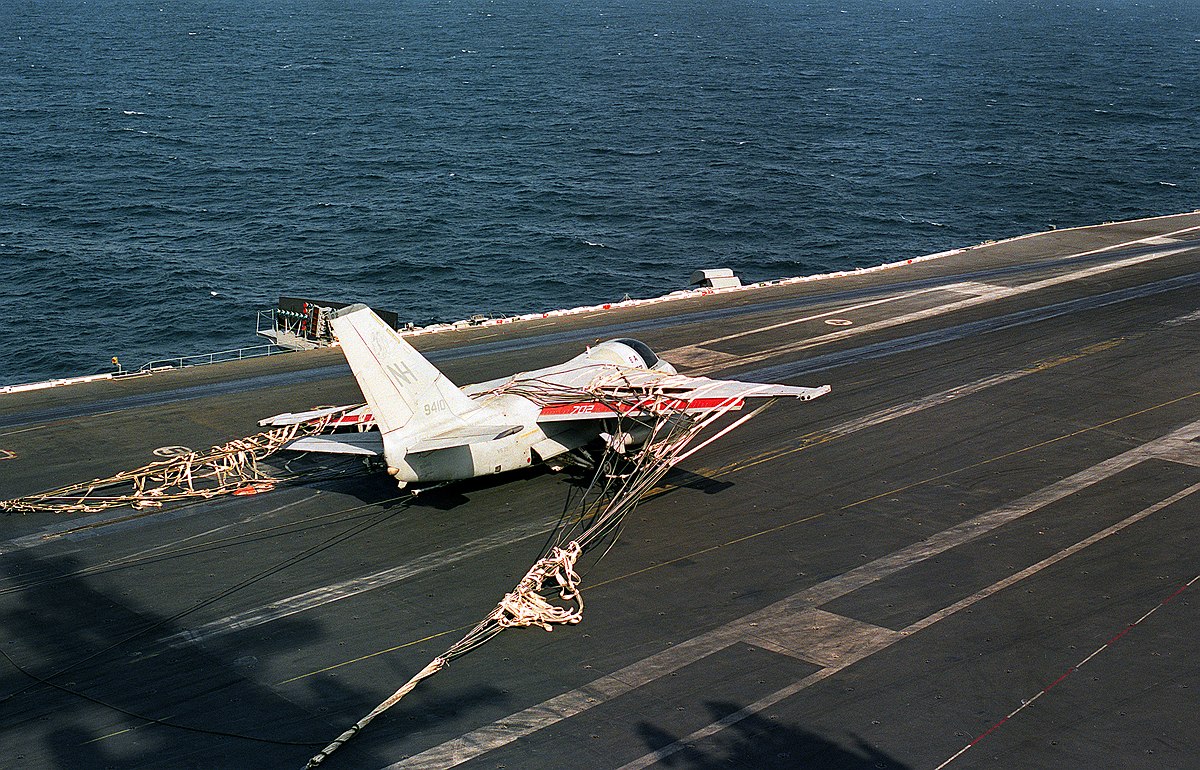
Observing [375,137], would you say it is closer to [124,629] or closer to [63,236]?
[63,236]

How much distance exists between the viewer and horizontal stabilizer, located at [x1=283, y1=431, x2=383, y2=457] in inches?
1182

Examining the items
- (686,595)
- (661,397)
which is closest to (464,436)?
(661,397)

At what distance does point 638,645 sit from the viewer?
24.4m

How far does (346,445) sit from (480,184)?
8587 cm

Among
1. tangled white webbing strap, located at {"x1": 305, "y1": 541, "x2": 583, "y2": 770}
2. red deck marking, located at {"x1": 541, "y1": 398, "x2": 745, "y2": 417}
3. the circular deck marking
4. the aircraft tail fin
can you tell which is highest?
the aircraft tail fin

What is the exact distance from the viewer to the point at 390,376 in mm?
29625

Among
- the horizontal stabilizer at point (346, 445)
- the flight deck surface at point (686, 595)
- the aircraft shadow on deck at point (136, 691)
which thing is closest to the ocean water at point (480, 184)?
the flight deck surface at point (686, 595)

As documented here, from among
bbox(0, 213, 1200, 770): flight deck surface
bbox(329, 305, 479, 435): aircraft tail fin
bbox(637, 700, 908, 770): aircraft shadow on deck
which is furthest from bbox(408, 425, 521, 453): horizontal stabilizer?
bbox(637, 700, 908, 770): aircraft shadow on deck

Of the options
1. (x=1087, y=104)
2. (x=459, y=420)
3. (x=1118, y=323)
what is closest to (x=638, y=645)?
(x=459, y=420)

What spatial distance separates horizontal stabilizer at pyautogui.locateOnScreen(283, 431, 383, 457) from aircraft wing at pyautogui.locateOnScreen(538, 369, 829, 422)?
15.7 feet

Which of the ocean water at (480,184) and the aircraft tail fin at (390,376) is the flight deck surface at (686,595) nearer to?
the aircraft tail fin at (390,376)

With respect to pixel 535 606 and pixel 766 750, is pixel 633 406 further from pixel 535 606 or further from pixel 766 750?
pixel 766 750

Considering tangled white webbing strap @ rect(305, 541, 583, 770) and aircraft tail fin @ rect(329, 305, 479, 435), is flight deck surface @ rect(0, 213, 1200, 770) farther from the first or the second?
aircraft tail fin @ rect(329, 305, 479, 435)

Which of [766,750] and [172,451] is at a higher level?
[172,451]
